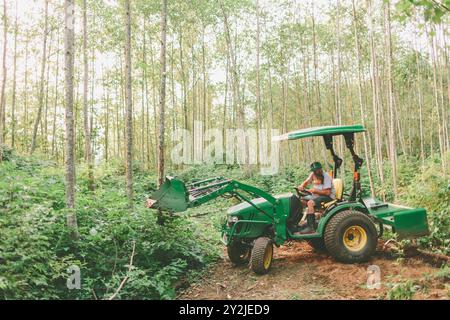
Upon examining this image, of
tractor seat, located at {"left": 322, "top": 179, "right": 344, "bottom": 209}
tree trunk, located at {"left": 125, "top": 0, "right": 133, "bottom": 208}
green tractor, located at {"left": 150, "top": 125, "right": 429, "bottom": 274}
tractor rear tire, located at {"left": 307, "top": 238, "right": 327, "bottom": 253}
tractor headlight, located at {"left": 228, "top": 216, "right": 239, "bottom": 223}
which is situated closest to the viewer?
green tractor, located at {"left": 150, "top": 125, "right": 429, "bottom": 274}

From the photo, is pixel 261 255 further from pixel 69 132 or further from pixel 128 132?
pixel 128 132

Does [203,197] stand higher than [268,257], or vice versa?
[203,197]

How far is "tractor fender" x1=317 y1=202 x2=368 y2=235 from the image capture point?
18.9ft

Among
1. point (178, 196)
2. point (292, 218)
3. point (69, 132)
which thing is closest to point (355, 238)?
point (292, 218)

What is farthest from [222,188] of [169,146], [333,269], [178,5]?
[169,146]

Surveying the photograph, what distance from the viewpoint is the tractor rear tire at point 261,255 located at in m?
5.52

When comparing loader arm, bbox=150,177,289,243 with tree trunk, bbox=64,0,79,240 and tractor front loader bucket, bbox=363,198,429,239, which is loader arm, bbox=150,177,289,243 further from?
tractor front loader bucket, bbox=363,198,429,239

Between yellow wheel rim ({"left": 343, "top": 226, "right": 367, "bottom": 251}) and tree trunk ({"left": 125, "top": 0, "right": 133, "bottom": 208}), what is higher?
tree trunk ({"left": 125, "top": 0, "right": 133, "bottom": 208})

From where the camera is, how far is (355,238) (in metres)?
5.82

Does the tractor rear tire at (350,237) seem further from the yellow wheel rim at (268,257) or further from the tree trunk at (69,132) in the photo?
the tree trunk at (69,132)

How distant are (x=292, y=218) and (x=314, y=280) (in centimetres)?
111

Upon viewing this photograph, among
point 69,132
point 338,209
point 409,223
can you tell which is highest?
point 69,132

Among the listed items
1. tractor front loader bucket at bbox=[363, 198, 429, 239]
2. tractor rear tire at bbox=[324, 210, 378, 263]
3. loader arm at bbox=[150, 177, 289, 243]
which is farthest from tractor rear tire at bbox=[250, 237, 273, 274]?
tractor front loader bucket at bbox=[363, 198, 429, 239]
